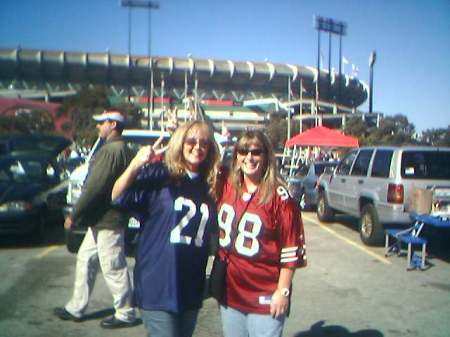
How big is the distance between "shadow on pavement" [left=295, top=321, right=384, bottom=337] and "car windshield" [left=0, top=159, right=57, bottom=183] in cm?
594

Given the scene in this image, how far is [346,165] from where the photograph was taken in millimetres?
9516

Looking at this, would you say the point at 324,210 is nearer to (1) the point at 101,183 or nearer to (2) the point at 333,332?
(2) the point at 333,332

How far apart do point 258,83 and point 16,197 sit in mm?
89504

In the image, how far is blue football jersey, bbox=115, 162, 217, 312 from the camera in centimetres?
221

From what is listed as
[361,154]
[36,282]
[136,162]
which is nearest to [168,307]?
[136,162]

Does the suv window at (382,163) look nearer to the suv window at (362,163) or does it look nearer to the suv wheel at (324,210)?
the suv window at (362,163)

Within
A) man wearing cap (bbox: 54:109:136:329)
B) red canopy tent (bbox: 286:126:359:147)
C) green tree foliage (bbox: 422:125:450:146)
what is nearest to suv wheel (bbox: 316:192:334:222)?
red canopy tent (bbox: 286:126:359:147)

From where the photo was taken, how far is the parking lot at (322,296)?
4125mm

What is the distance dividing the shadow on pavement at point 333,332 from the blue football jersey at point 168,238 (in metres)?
2.12

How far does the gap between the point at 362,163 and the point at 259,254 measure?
684 centimetres

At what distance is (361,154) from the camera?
8875mm

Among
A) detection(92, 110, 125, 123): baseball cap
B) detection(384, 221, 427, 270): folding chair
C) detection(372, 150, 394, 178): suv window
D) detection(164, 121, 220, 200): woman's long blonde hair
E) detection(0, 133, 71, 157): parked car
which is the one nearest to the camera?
detection(164, 121, 220, 200): woman's long blonde hair

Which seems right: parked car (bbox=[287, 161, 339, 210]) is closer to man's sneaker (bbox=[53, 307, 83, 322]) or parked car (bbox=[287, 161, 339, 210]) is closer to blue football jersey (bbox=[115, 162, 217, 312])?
man's sneaker (bbox=[53, 307, 83, 322])

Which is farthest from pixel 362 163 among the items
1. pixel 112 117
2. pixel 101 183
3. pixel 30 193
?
pixel 101 183
